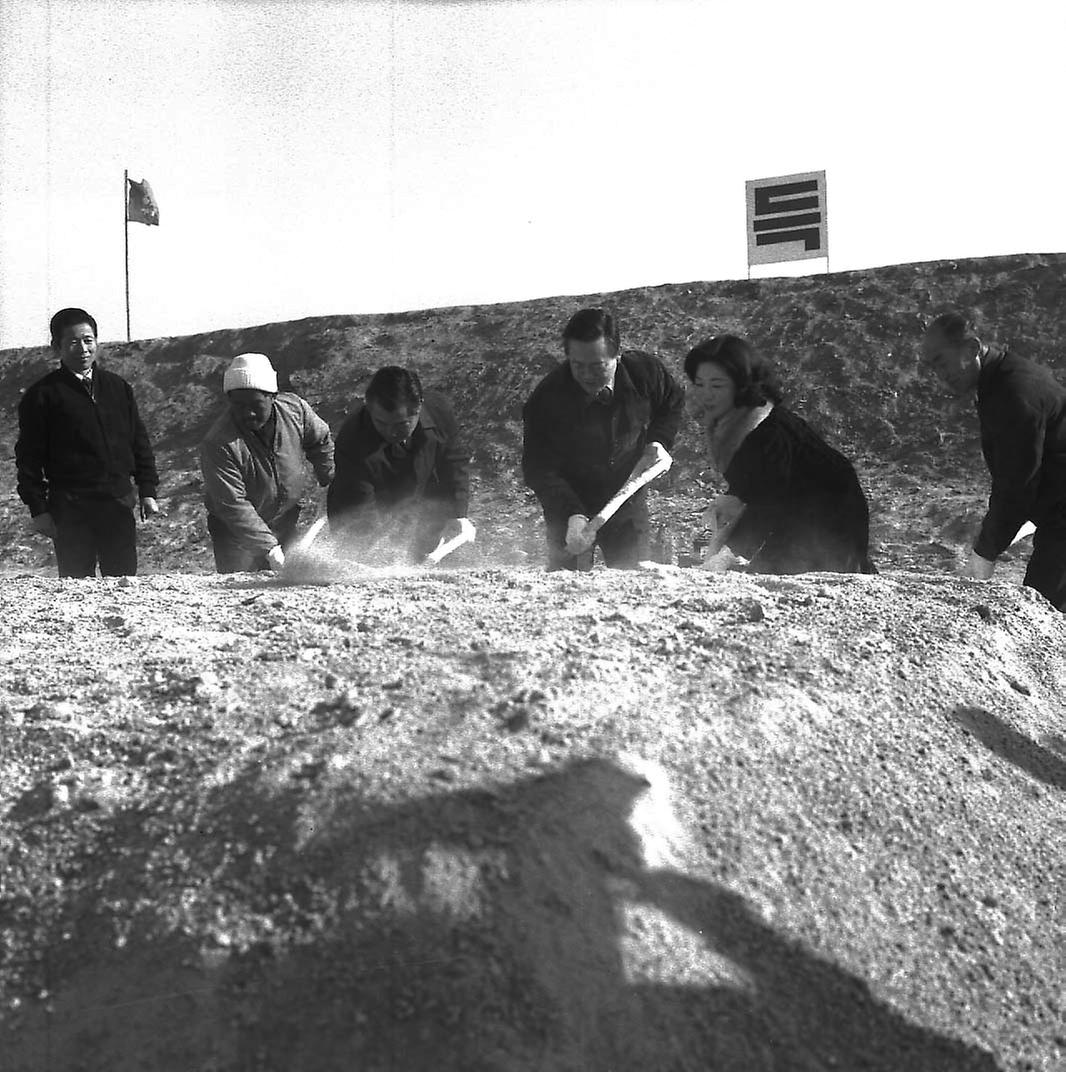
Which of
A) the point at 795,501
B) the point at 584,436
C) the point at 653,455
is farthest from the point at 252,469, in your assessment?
the point at 795,501

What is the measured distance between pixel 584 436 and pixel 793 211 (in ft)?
43.7

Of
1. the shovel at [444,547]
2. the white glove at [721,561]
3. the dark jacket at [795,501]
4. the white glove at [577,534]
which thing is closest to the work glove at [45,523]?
the shovel at [444,547]

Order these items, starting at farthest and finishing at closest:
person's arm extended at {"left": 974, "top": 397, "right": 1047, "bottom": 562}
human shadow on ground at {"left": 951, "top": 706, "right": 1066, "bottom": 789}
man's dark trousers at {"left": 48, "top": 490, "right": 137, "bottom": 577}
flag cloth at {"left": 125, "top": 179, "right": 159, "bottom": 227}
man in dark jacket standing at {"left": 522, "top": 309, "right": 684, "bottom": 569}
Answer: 1. flag cloth at {"left": 125, "top": 179, "right": 159, "bottom": 227}
2. man's dark trousers at {"left": 48, "top": 490, "right": 137, "bottom": 577}
3. man in dark jacket standing at {"left": 522, "top": 309, "right": 684, "bottom": 569}
4. person's arm extended at {"left": 974, "top": 397, "right": 1047, "bottom": 562}
5. human shadow on ground at {"left": 951, "top": 706, "right": 1066, "bottom": 789}

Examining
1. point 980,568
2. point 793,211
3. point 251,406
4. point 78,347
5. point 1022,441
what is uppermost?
point 793,211

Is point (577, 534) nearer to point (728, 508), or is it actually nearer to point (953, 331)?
point (728, 508)

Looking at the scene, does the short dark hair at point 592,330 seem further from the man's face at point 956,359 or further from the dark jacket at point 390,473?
the man's face at point 956,359

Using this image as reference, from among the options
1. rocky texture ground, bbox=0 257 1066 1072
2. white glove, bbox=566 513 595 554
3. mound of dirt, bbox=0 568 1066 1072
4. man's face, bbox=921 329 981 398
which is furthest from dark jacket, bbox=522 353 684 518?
mound of dirt, bbox=0 568 1066 1072

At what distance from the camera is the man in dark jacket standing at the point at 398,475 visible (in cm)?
479

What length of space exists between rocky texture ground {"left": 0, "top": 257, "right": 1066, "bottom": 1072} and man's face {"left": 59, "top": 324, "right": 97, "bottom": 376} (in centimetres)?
116

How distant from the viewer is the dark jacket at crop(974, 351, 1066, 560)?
4.15 metres

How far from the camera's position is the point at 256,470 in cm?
486

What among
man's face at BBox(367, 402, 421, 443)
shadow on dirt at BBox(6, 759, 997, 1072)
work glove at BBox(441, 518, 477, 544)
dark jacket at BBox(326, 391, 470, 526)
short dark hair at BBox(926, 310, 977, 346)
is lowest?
shadow on dirt at BBox(6, 759, 997, 1072)

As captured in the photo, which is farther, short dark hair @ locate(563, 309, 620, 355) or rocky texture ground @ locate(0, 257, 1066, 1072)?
short dark hair @ locate(563, 309, 620, 355)

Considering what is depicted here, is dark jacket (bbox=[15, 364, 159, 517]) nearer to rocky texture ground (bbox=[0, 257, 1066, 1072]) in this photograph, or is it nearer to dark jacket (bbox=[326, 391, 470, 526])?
dark jacket (bbox=[326, 391, 470, 526])
